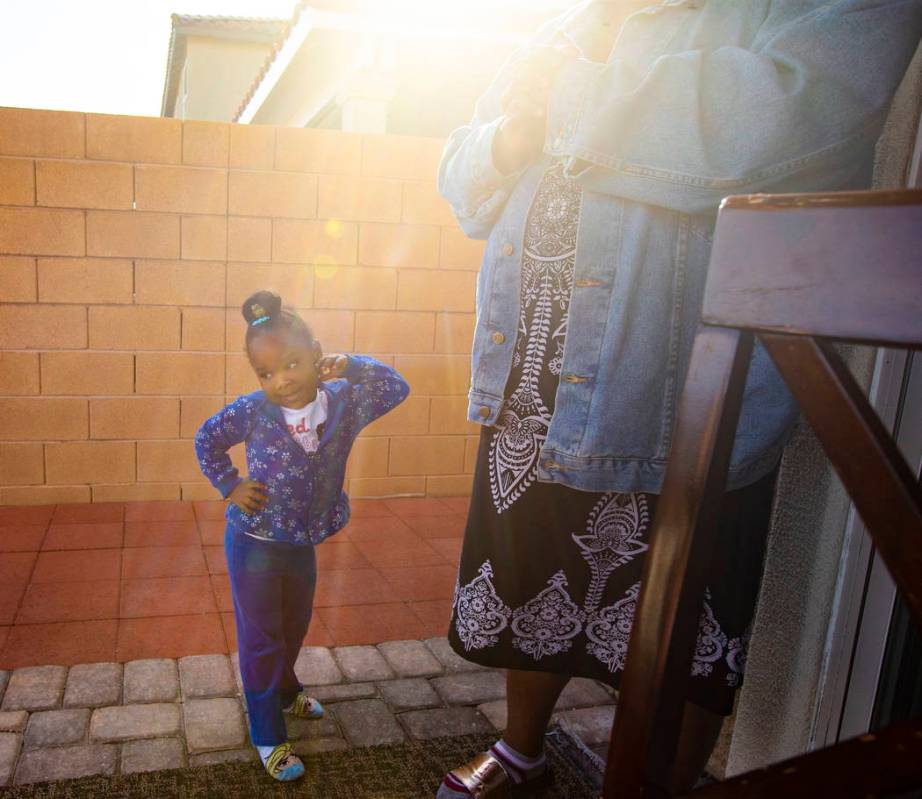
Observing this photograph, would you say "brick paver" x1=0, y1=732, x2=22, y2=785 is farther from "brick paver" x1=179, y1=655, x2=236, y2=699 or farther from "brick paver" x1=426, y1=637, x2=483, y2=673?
"brick paver" x1=426, y1=637, x2=483, y2=673

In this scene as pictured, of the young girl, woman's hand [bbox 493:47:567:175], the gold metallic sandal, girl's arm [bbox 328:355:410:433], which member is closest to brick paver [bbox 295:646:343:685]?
the young girl

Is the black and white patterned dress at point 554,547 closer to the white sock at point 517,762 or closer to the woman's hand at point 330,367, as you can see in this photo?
the white sock at point 517,762

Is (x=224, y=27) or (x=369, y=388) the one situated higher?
(x=224, y=27)

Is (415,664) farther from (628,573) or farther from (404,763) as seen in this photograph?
(628,573)

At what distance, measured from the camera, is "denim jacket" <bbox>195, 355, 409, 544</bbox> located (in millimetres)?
1883

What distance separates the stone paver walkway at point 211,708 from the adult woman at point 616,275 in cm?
59

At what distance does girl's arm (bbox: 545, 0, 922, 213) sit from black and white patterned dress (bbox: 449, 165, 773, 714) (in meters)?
0.15

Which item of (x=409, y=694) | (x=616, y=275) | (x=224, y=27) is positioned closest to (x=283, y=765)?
(x=409, y=694)

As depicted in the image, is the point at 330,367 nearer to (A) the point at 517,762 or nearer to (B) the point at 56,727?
(A) the point at 517,762

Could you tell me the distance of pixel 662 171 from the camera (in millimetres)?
1317

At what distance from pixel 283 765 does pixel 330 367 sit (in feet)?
2.91

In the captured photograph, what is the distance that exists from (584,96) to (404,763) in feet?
4.96

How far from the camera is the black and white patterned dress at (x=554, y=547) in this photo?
1.48 metres

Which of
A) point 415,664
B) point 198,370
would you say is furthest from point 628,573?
point 198,370
